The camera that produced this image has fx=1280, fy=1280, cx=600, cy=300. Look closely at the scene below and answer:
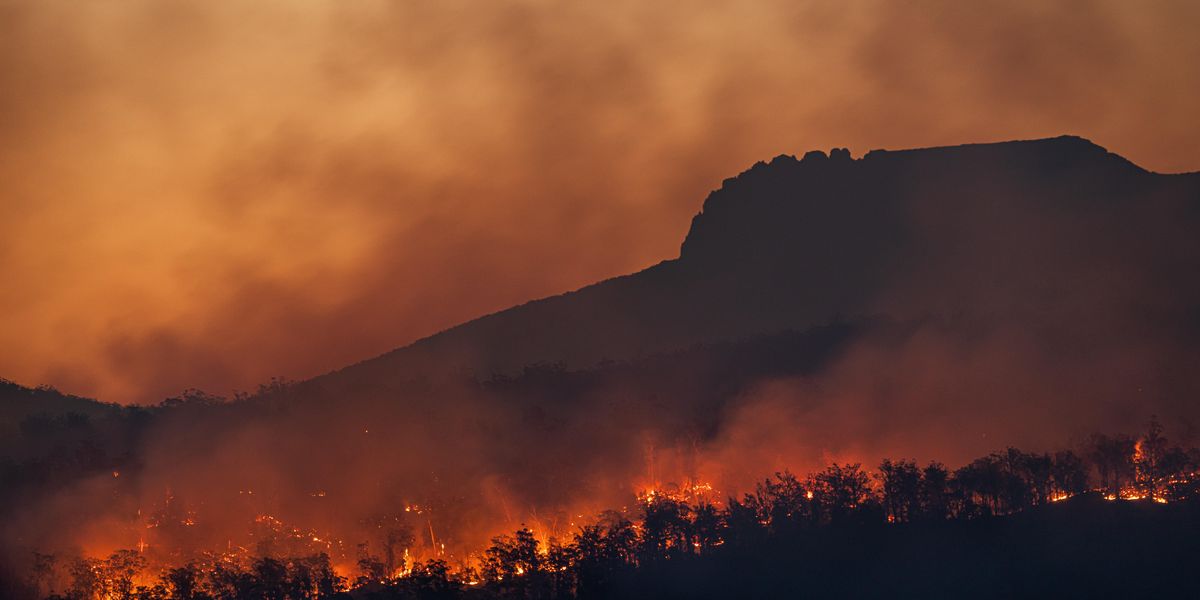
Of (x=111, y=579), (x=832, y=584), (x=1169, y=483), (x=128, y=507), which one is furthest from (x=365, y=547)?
(x=1169, y=483)

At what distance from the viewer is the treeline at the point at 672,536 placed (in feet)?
490

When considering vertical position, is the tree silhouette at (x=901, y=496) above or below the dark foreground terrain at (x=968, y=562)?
above

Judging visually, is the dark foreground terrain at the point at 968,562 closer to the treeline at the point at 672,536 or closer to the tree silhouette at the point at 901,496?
the treeline at the point at 672,536

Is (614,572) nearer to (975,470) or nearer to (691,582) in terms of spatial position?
(691,582)

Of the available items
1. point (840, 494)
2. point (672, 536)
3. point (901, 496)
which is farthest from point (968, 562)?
point (672, 536)

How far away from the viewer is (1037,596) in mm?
149125

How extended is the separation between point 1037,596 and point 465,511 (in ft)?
259

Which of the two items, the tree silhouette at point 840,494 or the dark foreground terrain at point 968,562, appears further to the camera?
the tree silhouette at point 840,494

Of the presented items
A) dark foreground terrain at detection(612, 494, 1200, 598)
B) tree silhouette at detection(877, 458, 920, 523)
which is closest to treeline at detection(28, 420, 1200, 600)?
tree silhouette at detection(877, 458, 920, 523)

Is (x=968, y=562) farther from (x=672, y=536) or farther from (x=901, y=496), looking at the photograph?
(x=672, y=536)

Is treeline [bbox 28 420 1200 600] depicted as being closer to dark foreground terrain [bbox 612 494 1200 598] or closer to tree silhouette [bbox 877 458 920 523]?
tree silhouette [bbox 877 458 920 523]

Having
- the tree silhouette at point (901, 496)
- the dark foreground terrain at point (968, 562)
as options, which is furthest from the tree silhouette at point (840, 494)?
the dark foreground terrain at point (968, 562)

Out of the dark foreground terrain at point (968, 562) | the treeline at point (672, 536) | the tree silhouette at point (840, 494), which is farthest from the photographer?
the tree silhouette at point (840, 494)

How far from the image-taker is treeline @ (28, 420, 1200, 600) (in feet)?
490
